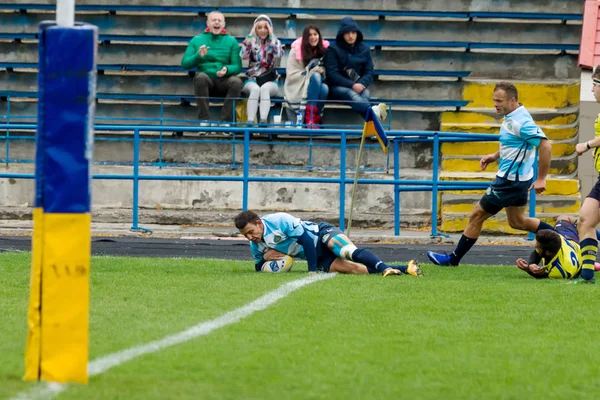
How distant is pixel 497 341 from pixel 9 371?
8.63 feet

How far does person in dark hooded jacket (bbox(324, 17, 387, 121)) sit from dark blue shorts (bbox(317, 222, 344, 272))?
7230 mm

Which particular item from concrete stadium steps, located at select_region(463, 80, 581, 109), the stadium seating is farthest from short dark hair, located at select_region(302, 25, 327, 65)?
concrete stadium steps, located at select_region(463, 80, 581, 109)

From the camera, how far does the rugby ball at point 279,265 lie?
9.60 m

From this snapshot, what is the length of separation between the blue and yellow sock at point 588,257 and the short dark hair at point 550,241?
1.10ft

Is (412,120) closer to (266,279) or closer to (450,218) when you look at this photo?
(450,218)

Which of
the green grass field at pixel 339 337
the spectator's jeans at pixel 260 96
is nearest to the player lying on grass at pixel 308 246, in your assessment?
the green grass field at pixel 339 337

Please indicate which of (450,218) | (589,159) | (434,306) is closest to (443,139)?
(450,218)

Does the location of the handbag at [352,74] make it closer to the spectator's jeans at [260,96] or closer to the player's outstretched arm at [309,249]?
the spectator's jeans at [260,96]

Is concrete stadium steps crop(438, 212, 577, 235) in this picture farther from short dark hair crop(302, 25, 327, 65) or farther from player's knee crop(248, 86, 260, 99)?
player's knee crop(248, 86, 260, 99)

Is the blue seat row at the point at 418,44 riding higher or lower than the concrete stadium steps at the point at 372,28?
lower

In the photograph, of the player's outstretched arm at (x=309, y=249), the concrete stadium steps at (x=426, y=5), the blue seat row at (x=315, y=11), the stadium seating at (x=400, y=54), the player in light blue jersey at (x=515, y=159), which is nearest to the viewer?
the player's outstretched arm at (x=309, y=249)

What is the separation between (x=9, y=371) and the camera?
4.73 metres

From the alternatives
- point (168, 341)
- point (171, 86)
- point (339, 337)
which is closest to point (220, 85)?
point (171, 86)

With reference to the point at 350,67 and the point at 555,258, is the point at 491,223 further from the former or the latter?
the point at 555,258
